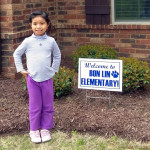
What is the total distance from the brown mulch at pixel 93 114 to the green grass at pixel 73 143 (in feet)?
0.42

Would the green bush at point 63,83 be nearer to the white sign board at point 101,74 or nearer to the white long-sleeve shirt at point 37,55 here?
the white sign board at point 101,74

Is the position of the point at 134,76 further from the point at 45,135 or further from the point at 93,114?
the point at 45,135

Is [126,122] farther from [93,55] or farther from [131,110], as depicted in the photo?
[93,55]

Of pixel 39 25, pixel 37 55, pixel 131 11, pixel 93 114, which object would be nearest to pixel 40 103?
pixel 37 55

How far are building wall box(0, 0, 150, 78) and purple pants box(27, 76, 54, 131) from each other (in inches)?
93.4

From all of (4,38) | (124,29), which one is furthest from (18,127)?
(124,29)

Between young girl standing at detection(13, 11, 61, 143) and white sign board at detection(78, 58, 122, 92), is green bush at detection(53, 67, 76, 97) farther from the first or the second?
young girl standing at detection(13, 11, 61, 143)

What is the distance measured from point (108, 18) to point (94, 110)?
3.10 meters

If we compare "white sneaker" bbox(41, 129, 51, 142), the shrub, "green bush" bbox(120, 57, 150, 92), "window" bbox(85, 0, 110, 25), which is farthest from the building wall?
"white sneaker" bbox(41, 129, 51, 142)

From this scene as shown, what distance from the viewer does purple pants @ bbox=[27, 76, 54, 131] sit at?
14.7 feet

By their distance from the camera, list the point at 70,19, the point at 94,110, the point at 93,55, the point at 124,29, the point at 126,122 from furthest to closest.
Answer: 1. the point at 70,19
2. the point at 124,29
3. the point at 93,55
4. the point at 94,110
5. the point at 126,122

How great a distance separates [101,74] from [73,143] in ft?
3.82

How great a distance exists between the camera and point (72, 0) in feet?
26.5

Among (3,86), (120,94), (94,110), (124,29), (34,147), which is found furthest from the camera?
(124,29)
